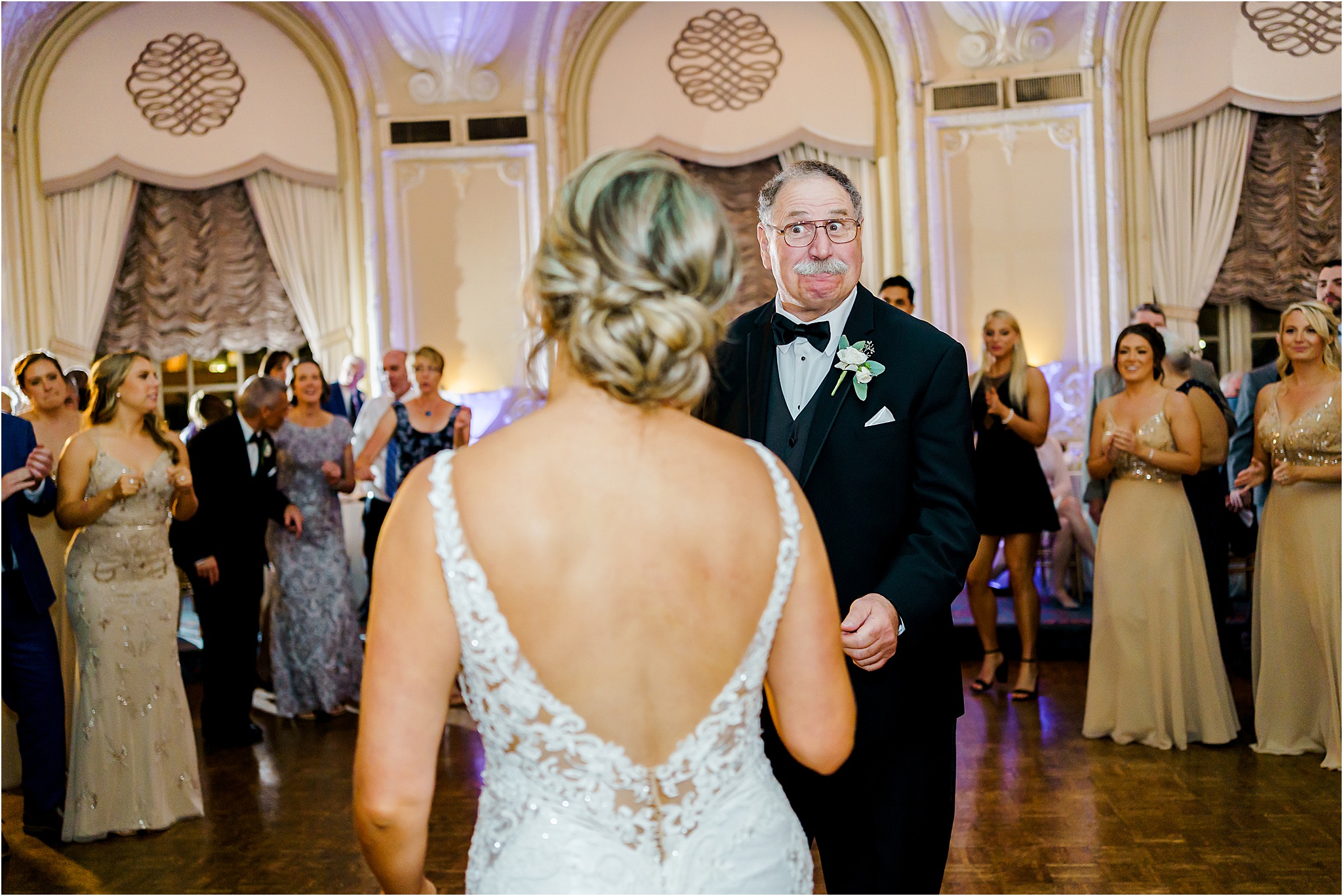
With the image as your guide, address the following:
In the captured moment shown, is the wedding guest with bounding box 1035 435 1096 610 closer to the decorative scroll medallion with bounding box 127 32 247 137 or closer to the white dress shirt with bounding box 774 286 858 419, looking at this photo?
the white dress shirt with bounding box 774 286 858 419

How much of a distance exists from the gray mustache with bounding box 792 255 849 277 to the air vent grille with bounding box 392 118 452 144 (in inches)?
267

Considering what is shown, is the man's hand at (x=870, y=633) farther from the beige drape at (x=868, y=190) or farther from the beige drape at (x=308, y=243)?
the beige drape at (x=308, y=243)

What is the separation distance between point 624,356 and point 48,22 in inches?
349

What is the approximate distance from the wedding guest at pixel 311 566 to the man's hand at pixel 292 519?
0.09 meters

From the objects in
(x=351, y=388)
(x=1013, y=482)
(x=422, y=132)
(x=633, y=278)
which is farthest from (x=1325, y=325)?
(x=422, y=132)

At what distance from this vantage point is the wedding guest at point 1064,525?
6.98 metres

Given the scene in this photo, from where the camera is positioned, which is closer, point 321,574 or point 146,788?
point 146,788

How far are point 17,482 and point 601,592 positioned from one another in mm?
3136

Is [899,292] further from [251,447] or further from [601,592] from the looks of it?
[601,592]

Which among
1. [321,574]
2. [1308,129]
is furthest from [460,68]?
[1308,129]

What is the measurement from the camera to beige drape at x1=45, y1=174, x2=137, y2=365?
8.48 metres

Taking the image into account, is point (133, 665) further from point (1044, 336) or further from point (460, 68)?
point (1044, 336)

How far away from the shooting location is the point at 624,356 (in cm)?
119

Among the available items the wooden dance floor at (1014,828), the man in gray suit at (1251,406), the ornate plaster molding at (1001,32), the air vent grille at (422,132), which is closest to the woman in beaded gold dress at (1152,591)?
the wooden dance floor at (1014,828)
